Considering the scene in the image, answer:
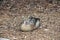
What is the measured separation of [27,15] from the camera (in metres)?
7.10

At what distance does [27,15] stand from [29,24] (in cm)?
109

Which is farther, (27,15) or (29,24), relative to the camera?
(27,15)

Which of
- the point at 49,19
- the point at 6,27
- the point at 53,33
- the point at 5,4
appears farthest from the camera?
the point at 5,4

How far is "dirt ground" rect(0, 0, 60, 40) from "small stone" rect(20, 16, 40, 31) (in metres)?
0.11

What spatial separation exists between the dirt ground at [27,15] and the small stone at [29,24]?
11 cm

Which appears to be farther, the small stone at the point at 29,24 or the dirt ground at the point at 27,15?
the small stone at the point at 29,24

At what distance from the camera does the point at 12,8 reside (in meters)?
7.71

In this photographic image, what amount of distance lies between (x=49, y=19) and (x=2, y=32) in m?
1.60

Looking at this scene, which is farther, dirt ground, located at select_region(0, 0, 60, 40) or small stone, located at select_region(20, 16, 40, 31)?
small stone, located at select_region(20, 16, 40, 31)

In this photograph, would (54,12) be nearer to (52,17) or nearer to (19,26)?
(52,17)

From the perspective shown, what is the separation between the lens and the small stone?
19.4ft

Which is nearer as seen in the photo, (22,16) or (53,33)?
(53,33)

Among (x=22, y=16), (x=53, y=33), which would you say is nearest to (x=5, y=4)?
(x=22, y=16)

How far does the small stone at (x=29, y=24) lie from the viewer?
5910mm
